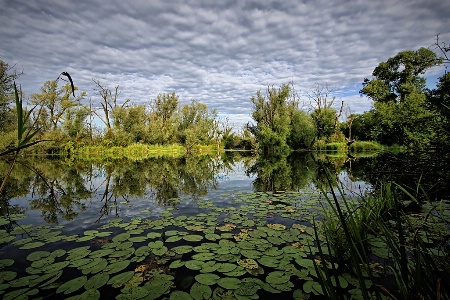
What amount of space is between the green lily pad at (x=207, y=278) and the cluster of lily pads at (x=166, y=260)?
11 mm

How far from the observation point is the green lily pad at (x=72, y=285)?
2674 mm

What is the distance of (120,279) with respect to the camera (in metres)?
2.90

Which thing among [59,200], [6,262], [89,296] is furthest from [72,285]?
[59,200]

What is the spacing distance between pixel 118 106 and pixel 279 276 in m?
37.9

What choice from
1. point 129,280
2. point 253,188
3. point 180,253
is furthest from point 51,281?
point 253,188

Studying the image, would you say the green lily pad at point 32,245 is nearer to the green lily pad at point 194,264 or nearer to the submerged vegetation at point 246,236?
the submerged vegetation at point 246,236

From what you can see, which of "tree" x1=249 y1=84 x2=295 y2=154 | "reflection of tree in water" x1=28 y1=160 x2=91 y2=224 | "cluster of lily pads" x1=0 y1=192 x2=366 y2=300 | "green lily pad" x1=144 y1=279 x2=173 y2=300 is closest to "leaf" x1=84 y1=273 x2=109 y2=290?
"cluster of lily pads" x1=0 y1=192 x2=366 y2=300

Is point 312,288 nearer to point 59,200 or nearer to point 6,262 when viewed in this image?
point 6,262

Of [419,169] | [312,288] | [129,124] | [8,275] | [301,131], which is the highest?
[129,124]

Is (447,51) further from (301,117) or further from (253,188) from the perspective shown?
(301,117)

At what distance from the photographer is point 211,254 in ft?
11.8

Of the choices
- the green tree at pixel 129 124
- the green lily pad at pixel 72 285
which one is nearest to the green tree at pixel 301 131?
the green tree at pixel 129 124

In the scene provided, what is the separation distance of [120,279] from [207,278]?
3.45 feet

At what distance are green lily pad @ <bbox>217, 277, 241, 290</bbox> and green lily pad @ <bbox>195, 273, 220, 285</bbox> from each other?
0.07 metres
